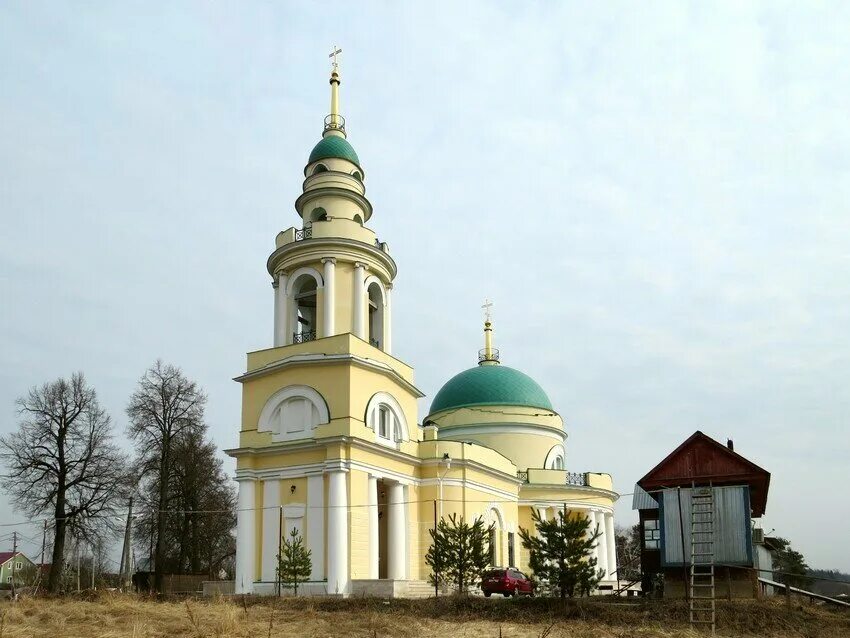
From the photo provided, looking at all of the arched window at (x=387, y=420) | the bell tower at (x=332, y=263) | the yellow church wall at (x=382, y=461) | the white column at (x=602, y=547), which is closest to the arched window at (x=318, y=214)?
the bell tower at (x=332, y=263)

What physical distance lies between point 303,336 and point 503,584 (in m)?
13.3

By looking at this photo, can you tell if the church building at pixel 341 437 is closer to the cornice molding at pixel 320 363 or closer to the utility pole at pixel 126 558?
the cornice molding at pixel 320 363

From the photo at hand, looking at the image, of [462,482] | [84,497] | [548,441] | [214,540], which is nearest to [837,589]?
[548,441]

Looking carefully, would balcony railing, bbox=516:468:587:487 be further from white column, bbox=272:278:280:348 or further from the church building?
white column, bbox=272:278:280:348

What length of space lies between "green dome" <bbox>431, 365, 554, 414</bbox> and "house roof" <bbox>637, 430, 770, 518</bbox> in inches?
919

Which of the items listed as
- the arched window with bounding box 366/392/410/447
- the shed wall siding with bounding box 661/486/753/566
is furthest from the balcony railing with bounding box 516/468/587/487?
the shed wall siding with bounding box 661/486/753/566

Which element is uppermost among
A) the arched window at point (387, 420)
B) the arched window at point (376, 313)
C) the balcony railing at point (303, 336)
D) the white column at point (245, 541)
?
the arched window at point (376, 313)

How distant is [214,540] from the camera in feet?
163

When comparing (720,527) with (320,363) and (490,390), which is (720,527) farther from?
(490,390)

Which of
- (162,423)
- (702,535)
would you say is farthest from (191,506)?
(702,535)

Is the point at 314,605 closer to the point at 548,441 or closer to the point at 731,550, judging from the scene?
the point at 731,550

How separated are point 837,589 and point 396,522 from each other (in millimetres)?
42087

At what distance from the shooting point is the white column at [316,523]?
1158 inches

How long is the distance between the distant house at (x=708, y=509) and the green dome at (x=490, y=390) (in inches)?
910
